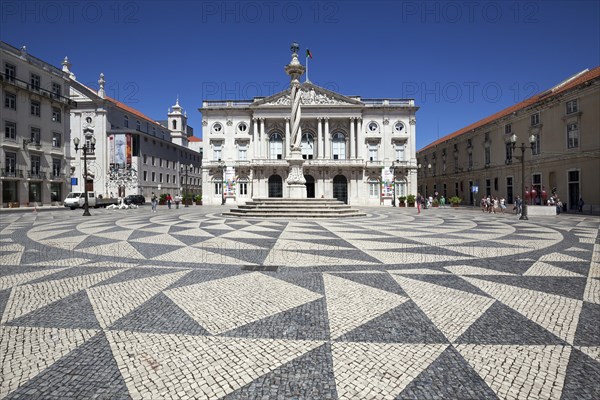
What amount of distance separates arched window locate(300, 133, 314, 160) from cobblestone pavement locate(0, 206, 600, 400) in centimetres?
3908

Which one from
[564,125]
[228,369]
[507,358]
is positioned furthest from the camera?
[564,125]

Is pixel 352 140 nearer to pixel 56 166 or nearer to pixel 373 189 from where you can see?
pixel 373 189

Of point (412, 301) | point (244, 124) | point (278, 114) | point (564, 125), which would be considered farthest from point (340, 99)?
point (412, 301)

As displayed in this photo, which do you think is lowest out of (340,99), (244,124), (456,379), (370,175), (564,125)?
(456,379)

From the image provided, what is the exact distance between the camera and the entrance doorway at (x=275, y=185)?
144 ft

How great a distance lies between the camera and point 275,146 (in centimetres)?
4500

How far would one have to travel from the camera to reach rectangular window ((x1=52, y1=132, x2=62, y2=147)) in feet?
114

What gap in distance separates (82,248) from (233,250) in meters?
3.89

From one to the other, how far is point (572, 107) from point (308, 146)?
96.4 feet

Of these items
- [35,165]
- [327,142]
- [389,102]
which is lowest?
[35,165]

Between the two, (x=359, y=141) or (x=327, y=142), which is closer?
(x=359, y=141)

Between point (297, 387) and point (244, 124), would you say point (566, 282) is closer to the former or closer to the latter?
point (297, 387)

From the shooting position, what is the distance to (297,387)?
7.46 feet

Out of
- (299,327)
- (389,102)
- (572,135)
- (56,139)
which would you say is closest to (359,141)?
(389,102)
